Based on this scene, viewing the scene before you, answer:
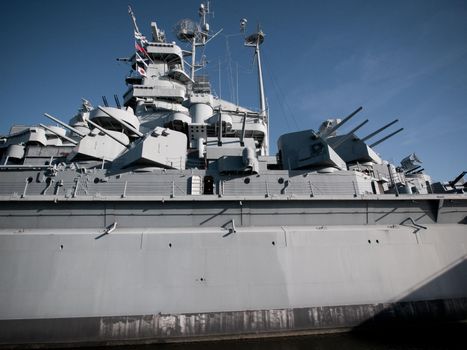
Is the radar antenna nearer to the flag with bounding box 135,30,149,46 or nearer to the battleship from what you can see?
the flag with bounding box 135,30,149,46

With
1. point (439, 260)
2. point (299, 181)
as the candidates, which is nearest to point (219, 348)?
point (299, 181)

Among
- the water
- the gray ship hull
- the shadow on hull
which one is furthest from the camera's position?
the gray ship hull

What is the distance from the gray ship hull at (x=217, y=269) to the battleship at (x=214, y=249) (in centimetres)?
3

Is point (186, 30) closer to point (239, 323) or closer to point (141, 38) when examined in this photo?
point (141, 38)

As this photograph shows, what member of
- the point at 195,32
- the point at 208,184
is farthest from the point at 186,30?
the point at 208,184

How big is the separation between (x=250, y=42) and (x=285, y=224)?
74.3 ft

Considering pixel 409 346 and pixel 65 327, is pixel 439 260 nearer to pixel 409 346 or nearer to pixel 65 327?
pixel 409 346

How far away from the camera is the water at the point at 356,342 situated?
16.8ft

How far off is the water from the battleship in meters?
0.19

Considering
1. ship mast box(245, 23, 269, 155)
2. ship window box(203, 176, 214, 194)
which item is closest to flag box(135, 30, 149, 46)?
ship mast box(245, 23, 269, 155)

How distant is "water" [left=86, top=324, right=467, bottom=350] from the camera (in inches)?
201

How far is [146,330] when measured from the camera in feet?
17.8

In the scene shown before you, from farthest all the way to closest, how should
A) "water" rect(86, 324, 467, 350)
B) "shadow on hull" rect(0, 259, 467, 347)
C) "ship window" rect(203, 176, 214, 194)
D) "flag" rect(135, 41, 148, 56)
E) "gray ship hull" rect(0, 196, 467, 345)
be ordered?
"flag" rect(135, 41, 148, 56), "ship window" rect(203, 176, 214, 194), "gray ship hull" rect(0, 196, 467, 345), "shadow on hull" rect(0, 259, 467, 347), "water" rect(86, 324, 467, 350)

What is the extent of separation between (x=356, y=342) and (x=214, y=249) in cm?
418
